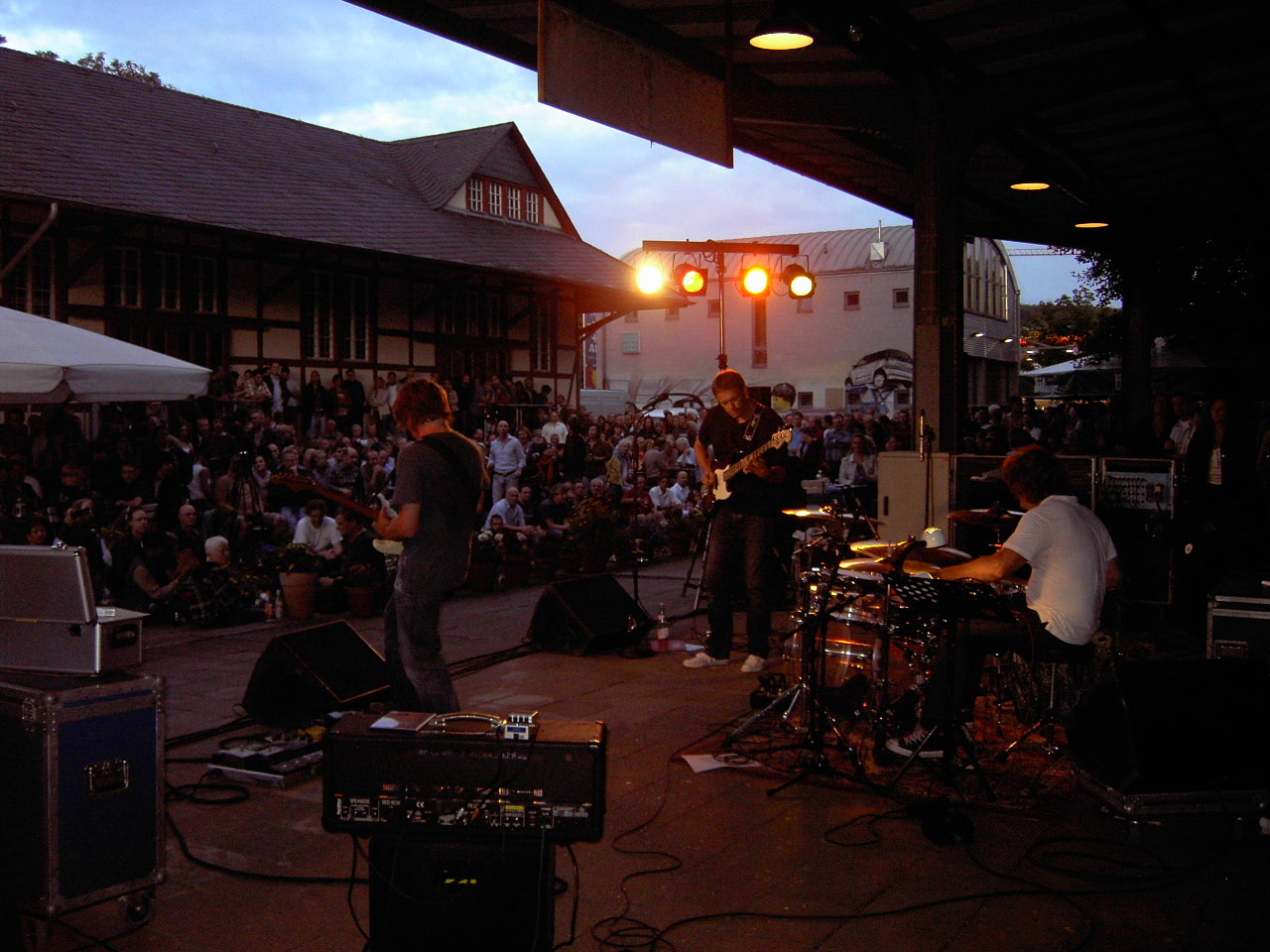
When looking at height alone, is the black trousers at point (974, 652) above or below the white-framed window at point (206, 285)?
below

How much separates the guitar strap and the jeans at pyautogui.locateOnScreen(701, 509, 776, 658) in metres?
2.67

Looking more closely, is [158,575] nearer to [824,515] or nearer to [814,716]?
[824,515]

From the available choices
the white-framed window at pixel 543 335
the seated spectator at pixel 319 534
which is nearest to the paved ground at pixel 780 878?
the seated spectator at pixel 319 534

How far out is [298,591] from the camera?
9570 millimetres

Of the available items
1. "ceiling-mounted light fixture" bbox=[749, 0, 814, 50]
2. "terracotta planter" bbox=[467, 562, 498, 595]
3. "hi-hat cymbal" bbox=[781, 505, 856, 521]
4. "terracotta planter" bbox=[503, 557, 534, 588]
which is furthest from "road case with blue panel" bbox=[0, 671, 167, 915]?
"terracotta planter" bbox=[503, 557, 534, 588]

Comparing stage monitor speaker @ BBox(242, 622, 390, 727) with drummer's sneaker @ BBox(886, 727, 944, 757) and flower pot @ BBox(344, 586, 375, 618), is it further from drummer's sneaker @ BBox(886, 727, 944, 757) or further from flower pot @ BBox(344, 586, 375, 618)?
flower pot @ BBox(344, 586, 375, 618)

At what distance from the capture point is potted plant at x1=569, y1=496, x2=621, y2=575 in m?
11.9

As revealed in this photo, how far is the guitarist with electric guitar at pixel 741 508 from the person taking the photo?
7137 millimetres

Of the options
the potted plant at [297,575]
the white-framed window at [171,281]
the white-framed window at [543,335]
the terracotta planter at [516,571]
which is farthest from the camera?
the white-framed window at [543,335]

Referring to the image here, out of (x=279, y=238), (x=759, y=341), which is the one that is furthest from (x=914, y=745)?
(x=759, y=341)

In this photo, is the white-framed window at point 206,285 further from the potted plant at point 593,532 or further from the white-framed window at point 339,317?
the potted plant at point 593,532

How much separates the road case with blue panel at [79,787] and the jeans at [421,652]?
132cm

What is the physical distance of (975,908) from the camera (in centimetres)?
371

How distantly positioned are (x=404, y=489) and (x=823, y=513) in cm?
244
